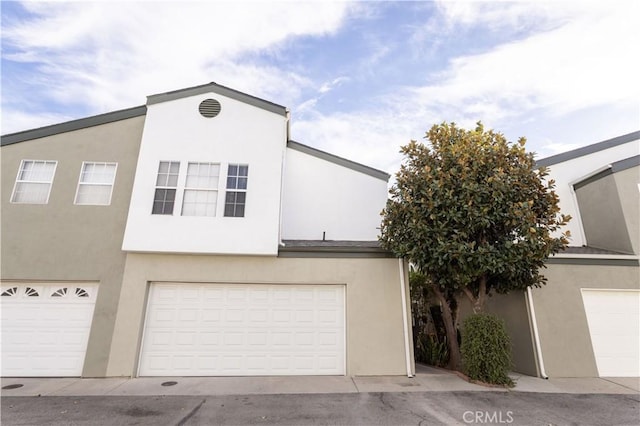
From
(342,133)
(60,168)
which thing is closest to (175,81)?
(60,168)

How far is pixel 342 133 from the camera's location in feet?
46.1

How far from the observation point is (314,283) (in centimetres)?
837

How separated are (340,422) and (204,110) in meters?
8.78

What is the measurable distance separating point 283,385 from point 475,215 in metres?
6.01

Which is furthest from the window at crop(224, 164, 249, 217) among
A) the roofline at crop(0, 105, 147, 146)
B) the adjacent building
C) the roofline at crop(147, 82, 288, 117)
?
the adjacent building

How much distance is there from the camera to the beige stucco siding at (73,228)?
7.96 m

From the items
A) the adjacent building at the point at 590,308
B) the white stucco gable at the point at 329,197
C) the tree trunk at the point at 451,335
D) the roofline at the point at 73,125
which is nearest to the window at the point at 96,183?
the roofline at the point at 73,125

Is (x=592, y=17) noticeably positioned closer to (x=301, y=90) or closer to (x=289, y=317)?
(x=301, y=90)

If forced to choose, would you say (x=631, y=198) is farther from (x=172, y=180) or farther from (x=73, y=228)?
(x=73, y=228)

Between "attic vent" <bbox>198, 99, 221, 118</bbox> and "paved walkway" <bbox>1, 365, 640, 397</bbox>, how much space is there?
24.1ft

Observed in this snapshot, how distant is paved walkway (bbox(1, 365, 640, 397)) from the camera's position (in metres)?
6.49

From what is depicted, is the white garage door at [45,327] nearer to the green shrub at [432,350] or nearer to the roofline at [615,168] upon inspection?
the green shrub at [432,350]

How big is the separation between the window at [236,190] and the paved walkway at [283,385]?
4253 millimetres

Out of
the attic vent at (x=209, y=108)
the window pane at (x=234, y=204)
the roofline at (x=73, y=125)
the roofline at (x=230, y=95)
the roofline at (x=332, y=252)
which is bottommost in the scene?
the roofline at (x=332, y=252)
